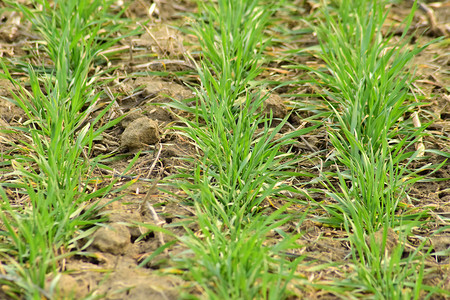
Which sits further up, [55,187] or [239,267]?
[55,187]

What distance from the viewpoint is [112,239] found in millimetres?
2012

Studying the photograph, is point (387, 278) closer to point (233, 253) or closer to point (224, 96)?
point (233, 253)

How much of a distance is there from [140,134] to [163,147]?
0.13m

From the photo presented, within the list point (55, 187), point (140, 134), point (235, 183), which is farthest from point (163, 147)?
point (55, 187)

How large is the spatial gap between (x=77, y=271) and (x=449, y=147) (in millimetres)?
1837

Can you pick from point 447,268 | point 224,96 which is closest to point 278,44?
point 224,96

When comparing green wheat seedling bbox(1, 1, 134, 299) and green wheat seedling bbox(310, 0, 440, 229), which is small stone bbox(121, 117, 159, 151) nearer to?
green wheat seedling bbox(1, 1, 134, 299)

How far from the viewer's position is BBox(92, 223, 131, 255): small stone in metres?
2.01

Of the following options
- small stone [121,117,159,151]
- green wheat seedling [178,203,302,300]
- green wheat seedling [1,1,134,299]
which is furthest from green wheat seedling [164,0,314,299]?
green wheat seedling [1,1,134,299]

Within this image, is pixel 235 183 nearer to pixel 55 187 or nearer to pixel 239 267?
pixel 239 267

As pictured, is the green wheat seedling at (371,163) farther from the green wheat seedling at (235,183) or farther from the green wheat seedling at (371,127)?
the green wheat seedling at (235,183)

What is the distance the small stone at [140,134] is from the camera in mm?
2598

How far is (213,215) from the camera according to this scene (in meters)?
2.11

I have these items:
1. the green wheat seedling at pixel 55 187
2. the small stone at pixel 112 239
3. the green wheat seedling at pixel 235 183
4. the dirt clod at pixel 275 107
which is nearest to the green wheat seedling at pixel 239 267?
the green wheat seedling at pixel 235 183
